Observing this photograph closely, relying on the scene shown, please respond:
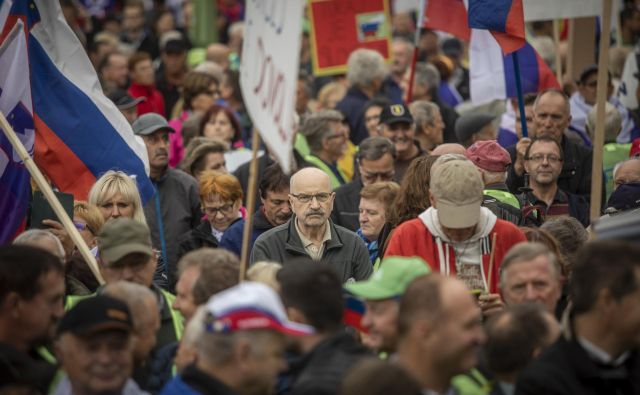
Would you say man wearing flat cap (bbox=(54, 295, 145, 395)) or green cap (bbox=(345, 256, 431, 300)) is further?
green cap (bbox=(345, 256, 431, 300))

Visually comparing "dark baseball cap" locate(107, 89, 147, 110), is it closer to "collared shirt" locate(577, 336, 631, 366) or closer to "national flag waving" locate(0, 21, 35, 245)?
"national flag waving" locate(0, 21, 35, 245)

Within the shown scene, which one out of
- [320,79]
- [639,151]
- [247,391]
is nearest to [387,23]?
[320,79]

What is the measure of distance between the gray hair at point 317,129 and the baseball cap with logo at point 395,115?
59 cm

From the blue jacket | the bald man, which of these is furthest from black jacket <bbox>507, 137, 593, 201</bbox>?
the bald man

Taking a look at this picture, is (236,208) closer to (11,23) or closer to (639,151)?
(11,23)

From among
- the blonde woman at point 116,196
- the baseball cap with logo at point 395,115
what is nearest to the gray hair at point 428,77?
the baseball cap with logo at point 395,115

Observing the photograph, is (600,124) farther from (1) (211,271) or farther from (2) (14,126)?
(2) (14,126)

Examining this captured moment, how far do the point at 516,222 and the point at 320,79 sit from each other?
37.0 ft

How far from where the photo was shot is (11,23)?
31.3 feet

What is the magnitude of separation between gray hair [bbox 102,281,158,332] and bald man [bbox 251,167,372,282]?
247 centimetres

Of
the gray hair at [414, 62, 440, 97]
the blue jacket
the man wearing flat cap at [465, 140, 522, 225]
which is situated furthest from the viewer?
the gray hair at [414, 62, 440, 97]

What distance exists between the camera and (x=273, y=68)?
7.42 metres

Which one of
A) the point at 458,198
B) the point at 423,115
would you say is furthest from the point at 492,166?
the point at 423,115

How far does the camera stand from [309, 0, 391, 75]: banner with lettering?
17109mm
